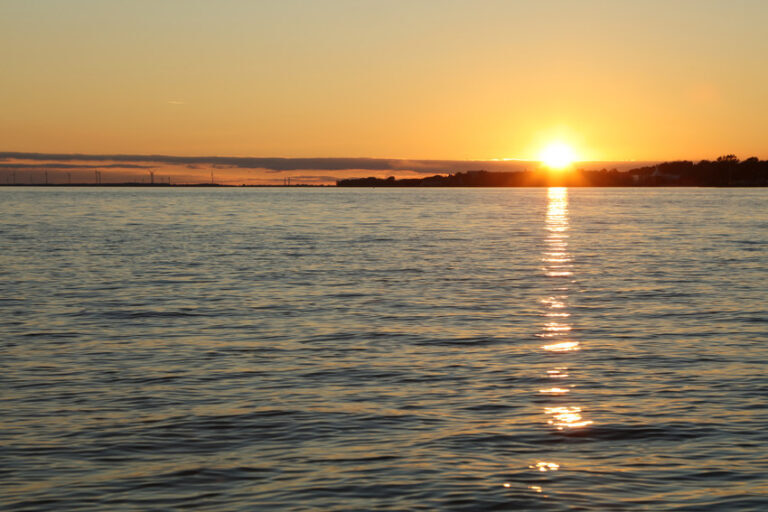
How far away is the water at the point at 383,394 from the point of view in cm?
1281

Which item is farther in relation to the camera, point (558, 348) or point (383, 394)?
point (558, 348)

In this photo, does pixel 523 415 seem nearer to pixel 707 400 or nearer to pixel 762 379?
pixel 707 400

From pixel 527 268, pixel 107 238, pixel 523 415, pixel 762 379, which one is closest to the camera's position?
pixel 523 415

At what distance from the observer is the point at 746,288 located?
38500 millimetres

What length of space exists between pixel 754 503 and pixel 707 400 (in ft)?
19.2

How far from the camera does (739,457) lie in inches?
555

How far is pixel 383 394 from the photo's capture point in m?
18.4

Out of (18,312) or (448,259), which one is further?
(448,259)

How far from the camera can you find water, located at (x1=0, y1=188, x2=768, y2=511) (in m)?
12.8

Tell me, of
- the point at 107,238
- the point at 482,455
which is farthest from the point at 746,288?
the point at 107,238

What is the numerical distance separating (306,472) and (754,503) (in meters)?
6.08

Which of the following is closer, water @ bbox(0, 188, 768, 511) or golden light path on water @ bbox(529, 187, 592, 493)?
water @ bbox(0, 188, 768, 511)

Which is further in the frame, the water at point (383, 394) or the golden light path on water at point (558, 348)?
the golden light path on water at point (558, 348)

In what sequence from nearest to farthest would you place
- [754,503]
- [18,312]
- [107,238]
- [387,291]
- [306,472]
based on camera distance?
[754,503], [306,472], [18,312], [387,291], [107,238]
